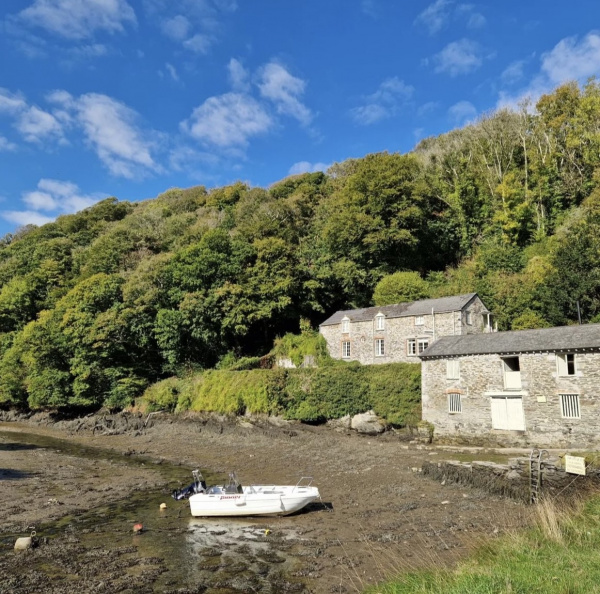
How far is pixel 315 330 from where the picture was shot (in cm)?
4453

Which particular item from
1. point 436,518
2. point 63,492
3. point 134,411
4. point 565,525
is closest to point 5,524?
point 63,492

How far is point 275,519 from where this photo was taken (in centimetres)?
1562

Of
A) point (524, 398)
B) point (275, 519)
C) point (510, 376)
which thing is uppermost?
point (510, 376)

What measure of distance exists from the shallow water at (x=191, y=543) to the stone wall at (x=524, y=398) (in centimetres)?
1527

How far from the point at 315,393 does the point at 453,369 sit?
1009 centimetres

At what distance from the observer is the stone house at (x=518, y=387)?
23.3 metres

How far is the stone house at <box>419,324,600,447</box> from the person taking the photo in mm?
23266

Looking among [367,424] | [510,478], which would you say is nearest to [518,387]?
[510,478]

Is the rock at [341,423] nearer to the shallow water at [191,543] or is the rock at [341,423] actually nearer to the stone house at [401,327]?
the stone house at [401,327]

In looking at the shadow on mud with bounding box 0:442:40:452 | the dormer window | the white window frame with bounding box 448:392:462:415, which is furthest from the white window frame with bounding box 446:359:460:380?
the shadow on mud with bounding box 0:442:40:452

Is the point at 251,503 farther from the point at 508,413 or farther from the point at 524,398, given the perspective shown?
the point at 524,398

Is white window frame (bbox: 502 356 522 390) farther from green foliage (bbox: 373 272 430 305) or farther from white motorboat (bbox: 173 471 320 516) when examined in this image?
white motorboat (bbox: 173 471 320 516)

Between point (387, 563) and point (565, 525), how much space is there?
4221mm

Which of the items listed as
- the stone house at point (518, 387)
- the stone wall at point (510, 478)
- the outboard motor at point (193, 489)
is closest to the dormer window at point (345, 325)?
the stone house at point (518, 387)
